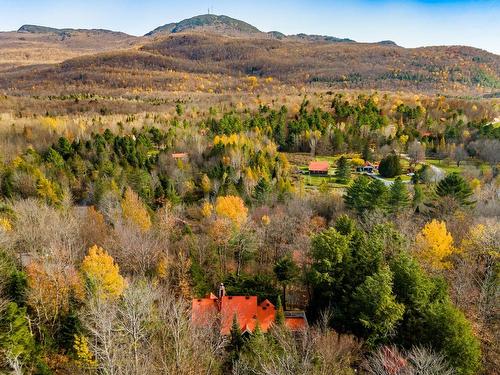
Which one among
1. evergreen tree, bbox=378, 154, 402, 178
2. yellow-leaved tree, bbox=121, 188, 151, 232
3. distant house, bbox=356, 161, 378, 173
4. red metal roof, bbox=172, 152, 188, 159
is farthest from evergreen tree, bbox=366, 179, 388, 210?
red metal roof, bbox=172, 152, 188, 159

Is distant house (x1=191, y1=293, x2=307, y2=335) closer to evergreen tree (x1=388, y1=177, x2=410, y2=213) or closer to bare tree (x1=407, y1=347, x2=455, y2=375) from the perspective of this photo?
bare tree (x1=407, y1=347, x2=455, y2=375)

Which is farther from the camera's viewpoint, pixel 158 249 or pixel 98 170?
pixel 98 170

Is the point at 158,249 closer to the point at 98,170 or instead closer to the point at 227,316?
the point at 227,316

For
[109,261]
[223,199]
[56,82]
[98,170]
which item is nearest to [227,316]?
[109,261]

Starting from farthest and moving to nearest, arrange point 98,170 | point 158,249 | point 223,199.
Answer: point 98,170
point 223,199
point 158,249

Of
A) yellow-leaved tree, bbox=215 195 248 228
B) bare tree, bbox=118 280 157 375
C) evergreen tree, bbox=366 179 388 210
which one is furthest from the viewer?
evergreen tree, bbox=366 179 388 210

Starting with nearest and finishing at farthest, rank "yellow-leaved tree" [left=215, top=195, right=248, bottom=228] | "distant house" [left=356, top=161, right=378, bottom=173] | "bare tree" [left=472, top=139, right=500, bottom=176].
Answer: "yellow-leaved tree" [left=215, top=195, right=248, bottom=228], "bare tree" [left=472, top=139, right=500, bottom=176], "distant house" [left=356, top=161, right=378, bottom=173]

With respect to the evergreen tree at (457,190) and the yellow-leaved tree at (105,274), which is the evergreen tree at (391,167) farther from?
the yellow-leaved tree at (105,274)

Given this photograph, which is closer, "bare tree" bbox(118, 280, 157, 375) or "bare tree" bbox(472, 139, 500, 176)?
"bare tree" bbox(118, 280, 157, 375)

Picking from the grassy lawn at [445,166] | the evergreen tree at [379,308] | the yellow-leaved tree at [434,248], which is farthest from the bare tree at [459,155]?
the evergreen tree at [379,308]
